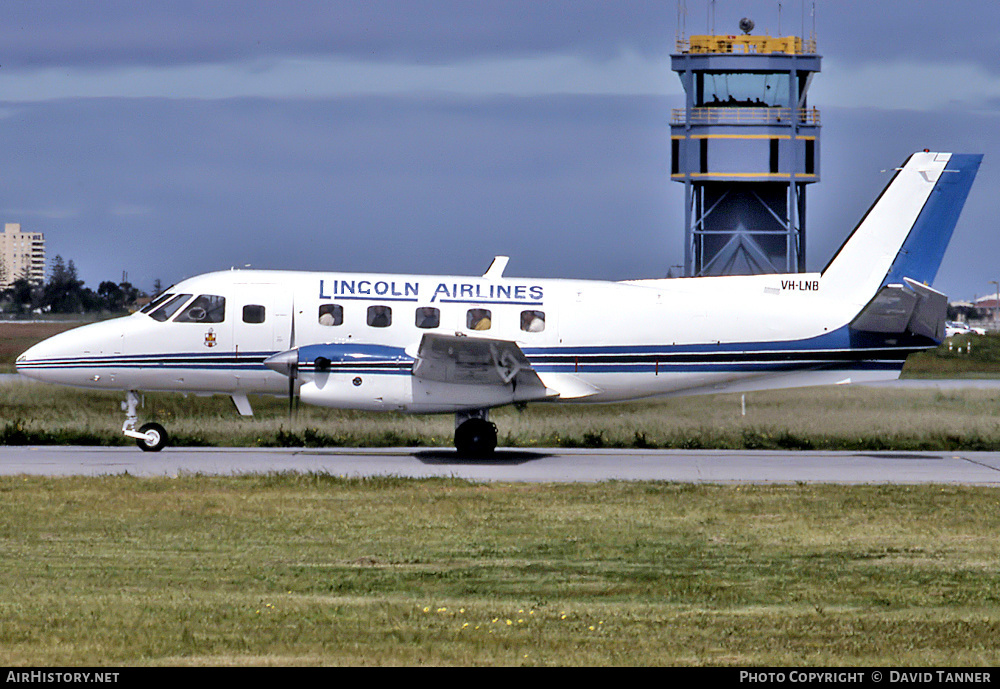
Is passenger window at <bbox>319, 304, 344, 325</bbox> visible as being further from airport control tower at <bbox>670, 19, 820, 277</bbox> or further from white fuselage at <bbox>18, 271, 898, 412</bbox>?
airport control tower at <bbox>670, 19, 820, 277</bbox>

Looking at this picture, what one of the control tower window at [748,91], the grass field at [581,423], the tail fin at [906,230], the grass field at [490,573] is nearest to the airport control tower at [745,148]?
the control tower window at [748,91]

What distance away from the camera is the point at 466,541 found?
47.4ft

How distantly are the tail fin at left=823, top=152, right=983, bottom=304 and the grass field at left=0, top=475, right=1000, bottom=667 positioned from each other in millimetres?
6179

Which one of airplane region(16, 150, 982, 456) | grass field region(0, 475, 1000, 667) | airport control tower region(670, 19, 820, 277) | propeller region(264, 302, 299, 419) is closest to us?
grass field region(0, 475, 1000, 667)

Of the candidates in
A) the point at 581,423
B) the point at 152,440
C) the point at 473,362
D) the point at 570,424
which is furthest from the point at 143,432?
the point at 581,423

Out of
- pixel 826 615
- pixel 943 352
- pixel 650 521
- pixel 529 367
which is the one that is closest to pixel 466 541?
pixel 650 521

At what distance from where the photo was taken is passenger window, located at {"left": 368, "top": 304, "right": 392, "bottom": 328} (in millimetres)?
23172

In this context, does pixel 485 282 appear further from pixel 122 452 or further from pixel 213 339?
pixel 122 452

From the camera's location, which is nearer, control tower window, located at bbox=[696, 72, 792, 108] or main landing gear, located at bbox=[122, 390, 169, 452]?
main landing gear, located at bbox=[122, 390, 169, 452]

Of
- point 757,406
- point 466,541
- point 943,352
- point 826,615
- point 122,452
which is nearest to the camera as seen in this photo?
point 826,615

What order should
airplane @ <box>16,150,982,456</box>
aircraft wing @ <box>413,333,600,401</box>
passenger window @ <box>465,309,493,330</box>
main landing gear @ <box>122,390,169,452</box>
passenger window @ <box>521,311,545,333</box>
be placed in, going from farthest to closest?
main landing gear @ <box>122,390,169,452</box> < passenger window @ <box>521,311,545,333</box> < passenger window @ <box>465,309,493,330</box> < airplane @ <box>16,150,982,456</box> < aircraft wing @ <box>413,333,600,401</box>

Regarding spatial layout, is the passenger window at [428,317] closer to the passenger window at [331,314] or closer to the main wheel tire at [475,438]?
the passenger window at [331,314]

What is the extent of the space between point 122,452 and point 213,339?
9.92ft

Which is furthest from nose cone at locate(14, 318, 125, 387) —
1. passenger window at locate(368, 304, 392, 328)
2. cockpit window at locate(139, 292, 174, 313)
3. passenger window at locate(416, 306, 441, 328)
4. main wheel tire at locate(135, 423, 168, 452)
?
passenger window at locate(416, 306, 441, 328)
